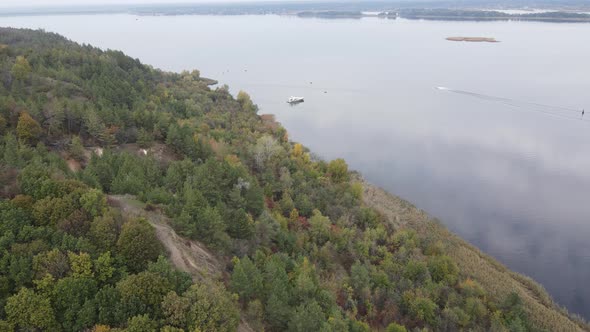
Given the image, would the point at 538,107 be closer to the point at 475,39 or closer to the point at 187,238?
the point at 187,238

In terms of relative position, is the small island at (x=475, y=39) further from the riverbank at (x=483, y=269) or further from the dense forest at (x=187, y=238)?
the riverbank at (x=483, y=269)

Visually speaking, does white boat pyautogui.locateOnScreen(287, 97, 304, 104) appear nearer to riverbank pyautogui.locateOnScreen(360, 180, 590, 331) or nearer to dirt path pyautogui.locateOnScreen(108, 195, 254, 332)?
riverbank pyautogui.locateOnScreen(360, 180, 590, 331)

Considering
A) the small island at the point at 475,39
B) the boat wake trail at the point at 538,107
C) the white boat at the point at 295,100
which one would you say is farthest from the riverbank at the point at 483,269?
the small island at the point at 475,39

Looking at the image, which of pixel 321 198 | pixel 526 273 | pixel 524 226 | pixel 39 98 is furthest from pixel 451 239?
pixel 39 98

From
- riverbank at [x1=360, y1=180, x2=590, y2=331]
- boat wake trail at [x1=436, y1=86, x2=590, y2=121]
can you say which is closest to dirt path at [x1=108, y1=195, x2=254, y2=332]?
riverbank at [x1=360, y1=180, x2=590, y2=331]

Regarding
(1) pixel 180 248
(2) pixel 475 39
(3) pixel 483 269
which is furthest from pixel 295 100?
(2) pixel 475 39

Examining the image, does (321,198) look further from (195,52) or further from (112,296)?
(195,52)
